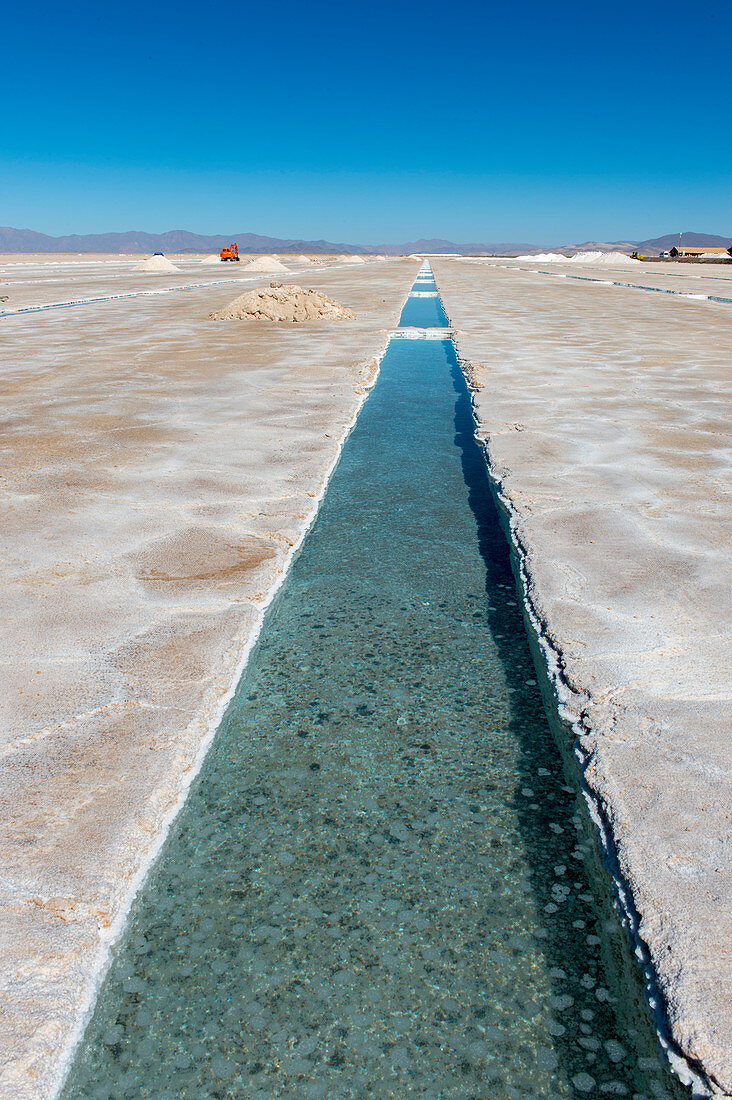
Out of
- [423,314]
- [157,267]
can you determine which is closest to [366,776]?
[423,314]

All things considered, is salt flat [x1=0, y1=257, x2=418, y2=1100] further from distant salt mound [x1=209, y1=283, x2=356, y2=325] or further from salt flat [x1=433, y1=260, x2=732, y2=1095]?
distant salt mound [x1=209, y1=283, x2=356, y2=325]

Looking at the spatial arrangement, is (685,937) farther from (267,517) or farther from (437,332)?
(437,332)

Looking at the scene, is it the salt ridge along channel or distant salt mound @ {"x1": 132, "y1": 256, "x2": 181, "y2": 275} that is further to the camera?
distant salt mound @ {"x1": 132, "y1": 256, "x2": 181, "y2": 275}

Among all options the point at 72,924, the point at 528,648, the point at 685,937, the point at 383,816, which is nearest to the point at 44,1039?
the point at 72,924

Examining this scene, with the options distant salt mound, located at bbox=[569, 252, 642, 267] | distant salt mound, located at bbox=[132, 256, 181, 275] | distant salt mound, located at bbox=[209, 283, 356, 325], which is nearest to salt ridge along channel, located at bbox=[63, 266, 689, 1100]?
distant salt mound, located at bbox=[209, 283, 356, 325]

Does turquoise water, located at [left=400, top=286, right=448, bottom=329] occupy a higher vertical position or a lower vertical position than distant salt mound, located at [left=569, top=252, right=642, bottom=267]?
lower

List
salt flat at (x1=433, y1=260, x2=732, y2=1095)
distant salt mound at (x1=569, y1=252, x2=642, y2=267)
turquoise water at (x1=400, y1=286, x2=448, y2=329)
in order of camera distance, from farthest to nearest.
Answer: distant salt mound at (x1=569, y1=252, x2=642, y2=267) → turquoise water at (x1=400, y1=286, x2=448, y2=329) → salt flat at (x1=433, y1=260, x2=732, y2=1095)

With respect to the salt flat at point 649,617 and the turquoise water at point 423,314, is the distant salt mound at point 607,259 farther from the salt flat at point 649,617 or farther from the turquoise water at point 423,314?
the salt flat at point 649,617
